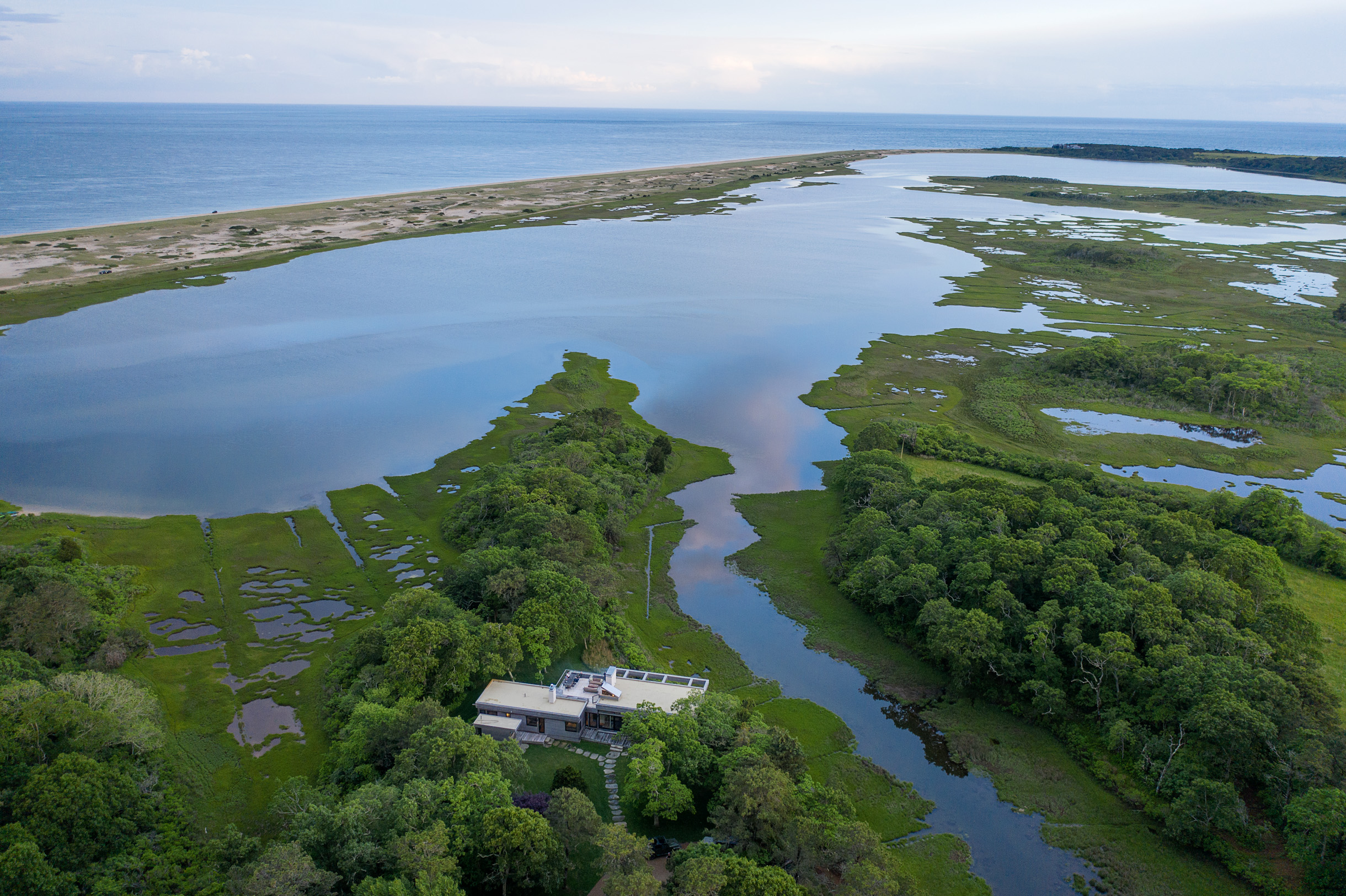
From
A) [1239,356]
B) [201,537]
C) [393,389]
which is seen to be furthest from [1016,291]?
[201,537]

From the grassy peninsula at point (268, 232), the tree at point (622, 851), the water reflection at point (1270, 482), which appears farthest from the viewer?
the grassy peninsula at point (268, 232)

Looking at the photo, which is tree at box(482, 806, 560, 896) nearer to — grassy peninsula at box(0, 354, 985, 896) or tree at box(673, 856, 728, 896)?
grassy peninsula at box(0, 354, 985, 896)

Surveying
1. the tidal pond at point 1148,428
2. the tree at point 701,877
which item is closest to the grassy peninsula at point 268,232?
the tree at point 701,877

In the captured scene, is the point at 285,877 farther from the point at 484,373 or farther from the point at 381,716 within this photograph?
the point at 484,373

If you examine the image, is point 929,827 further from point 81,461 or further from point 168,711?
point 81,461

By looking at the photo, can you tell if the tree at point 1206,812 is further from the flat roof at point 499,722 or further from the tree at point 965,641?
the flat roof at point 499,722

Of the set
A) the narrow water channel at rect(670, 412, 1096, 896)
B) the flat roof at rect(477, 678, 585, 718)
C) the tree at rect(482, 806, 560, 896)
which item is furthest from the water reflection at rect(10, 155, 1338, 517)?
the tree at rect(482, 806, 560, 896)

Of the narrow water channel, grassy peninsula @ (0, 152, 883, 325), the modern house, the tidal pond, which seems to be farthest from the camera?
grassy peninsula @ (0, 152, 883, 325)
